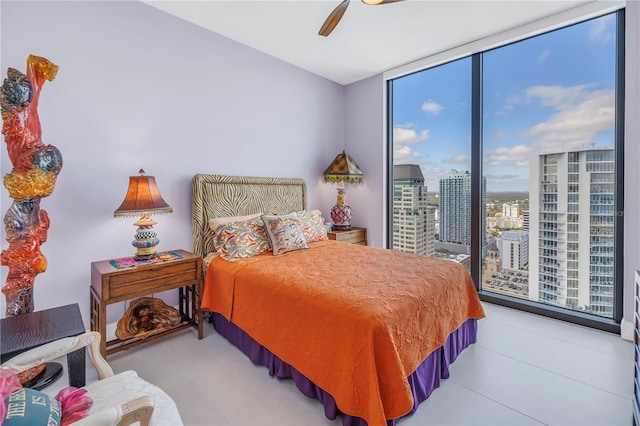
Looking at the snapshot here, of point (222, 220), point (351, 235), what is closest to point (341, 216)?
point (351, 235)

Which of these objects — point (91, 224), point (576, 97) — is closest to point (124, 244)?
point (91, 224)

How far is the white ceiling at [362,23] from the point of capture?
2631mm

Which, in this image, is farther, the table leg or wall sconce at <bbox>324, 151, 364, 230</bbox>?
wall sconce at <bbox>324, 151, 364, 230</bbox>

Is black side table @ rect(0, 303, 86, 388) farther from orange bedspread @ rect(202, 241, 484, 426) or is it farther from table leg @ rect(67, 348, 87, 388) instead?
orange bedspread @ rect(202, 241, 484, 426)

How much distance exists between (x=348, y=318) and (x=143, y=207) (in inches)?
68.6

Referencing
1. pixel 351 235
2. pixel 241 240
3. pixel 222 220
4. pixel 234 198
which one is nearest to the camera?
pixel 241 240

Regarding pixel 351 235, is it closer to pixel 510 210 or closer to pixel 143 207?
pixel 510 210

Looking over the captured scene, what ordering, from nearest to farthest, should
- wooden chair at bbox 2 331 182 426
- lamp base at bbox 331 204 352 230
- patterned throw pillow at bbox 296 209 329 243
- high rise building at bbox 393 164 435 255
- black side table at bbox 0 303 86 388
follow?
wooden chair at bbox 2 331 182 426
black side table at bbox 0 303 86 388
patterned throw pillow at bbox 296 209 329 243
high rise building at bbox 393 164 435 255
lamp base at bbox 331 204 352 230

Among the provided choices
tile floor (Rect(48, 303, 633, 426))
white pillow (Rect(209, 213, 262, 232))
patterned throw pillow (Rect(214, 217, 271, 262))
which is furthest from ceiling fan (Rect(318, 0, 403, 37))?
tile floor (Rect(48, 303, 633, 426))

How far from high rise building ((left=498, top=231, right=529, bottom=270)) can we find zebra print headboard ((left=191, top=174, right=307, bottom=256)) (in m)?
2.40

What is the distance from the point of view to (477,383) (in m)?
1.93

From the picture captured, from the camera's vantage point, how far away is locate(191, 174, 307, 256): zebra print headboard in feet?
9.62

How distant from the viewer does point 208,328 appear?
2.75 m

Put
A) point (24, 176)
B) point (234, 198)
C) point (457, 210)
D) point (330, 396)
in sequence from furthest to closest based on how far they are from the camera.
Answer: point (457, 210) < point (234, 198) < point (24, 176) < point (330, 396)
